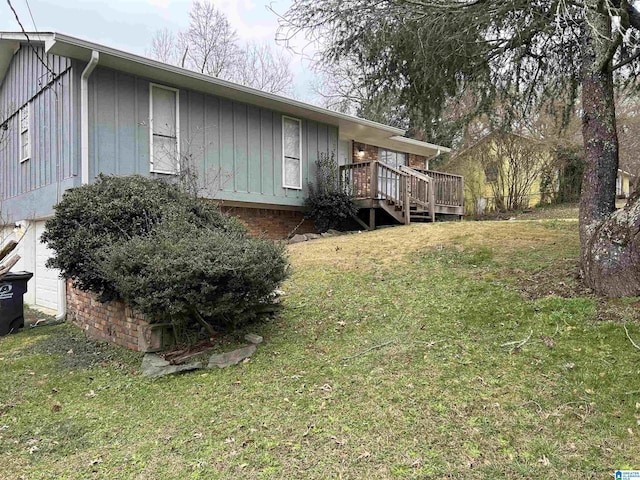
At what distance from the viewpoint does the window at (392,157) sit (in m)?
15.6

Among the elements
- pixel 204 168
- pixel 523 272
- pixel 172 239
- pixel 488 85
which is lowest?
pixel 523 272

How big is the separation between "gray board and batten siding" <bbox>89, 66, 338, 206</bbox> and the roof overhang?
8.3 inches

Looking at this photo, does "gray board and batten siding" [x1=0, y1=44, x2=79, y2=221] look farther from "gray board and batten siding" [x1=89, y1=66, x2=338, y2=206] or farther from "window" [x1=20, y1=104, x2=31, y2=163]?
"gray board and batten siding" [x1=89, y1=66, x2=338, y2=206]

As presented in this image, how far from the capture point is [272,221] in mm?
11336

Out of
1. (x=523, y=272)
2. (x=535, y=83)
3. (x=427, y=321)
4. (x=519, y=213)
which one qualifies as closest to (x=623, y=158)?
(x=519, y=213)

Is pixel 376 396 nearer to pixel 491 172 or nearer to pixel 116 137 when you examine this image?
pixel 116 137

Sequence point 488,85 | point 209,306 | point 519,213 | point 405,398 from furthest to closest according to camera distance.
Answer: point 519,213 → point 488,85 → point 209,306 → point 405,398

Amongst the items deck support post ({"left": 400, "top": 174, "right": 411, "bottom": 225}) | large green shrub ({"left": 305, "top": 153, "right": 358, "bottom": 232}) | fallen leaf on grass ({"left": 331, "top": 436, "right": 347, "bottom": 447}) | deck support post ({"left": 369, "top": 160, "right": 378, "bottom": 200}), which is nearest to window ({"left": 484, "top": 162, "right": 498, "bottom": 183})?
deck support post ({"left": 400, "top": 174, "right": 411, "bottom": 225})

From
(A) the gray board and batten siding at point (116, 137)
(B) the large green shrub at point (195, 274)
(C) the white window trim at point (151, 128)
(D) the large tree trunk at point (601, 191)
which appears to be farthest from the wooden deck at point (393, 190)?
(B) the large green shrub at point (195, 274)

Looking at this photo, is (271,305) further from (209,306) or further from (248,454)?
(248,454)

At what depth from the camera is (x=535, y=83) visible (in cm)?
709

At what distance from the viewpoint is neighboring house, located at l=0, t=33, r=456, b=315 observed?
24.7 ft

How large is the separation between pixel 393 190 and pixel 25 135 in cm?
896

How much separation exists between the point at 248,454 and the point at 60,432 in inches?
62.8
